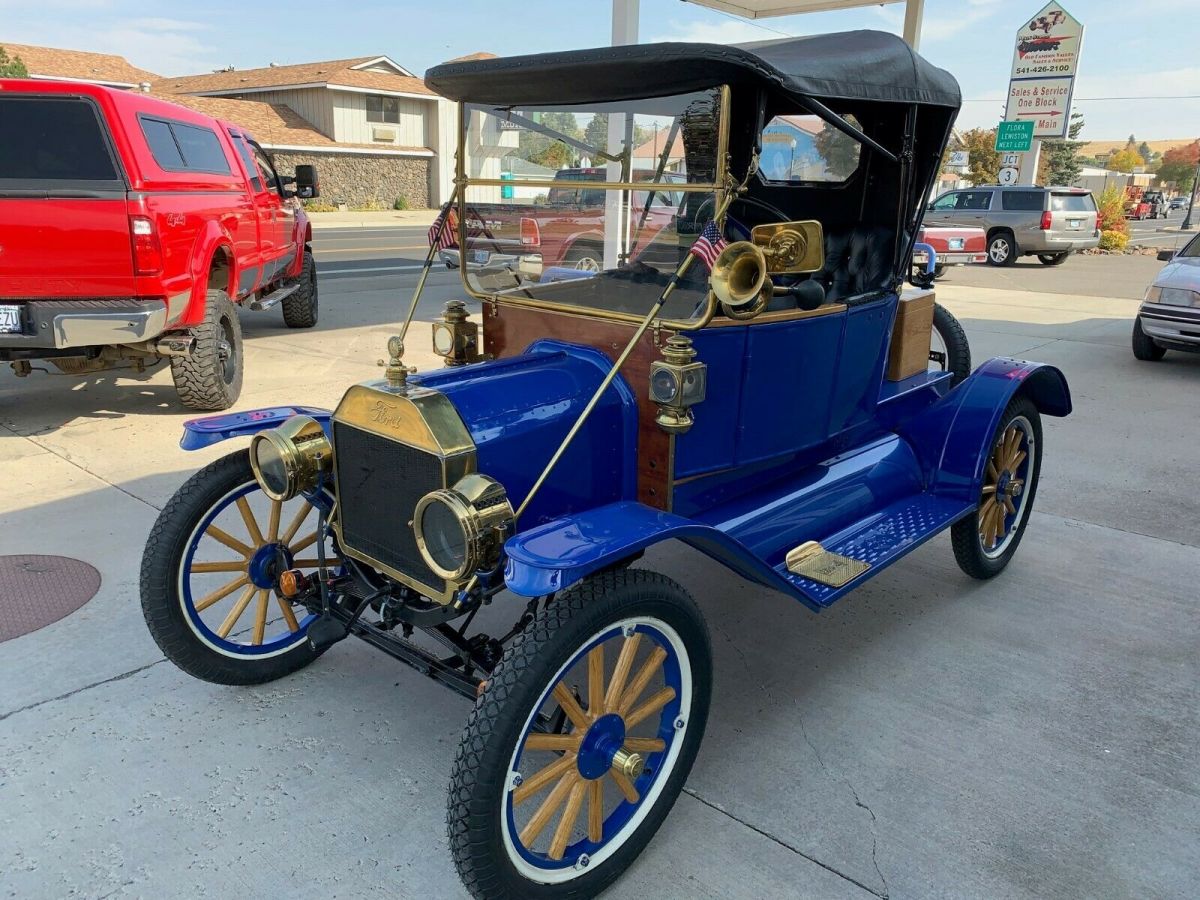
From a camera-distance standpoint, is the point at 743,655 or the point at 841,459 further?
the point at 841,459

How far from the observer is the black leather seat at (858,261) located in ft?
12.2

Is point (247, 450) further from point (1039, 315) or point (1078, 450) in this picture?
point (1039, 315)

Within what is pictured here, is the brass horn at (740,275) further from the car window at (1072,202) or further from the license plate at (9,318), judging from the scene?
the car window at (1072,202)

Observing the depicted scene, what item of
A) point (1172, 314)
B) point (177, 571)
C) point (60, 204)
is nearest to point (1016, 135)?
point (1172, 314)

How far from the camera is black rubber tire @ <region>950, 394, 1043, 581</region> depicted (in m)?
3.89

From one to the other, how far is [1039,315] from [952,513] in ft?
32.2

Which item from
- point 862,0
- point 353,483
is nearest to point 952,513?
point 353,483

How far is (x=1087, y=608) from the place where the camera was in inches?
152

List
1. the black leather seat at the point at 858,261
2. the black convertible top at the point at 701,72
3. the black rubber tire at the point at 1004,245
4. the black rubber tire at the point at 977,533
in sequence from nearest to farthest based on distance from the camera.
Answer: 1. the black convertible top at the point at 701,72
2. the black leather seat at the point at 858,261
3. the black rubber tire at the point at 977,533
4. the black rubber tire at the point at 1004,245

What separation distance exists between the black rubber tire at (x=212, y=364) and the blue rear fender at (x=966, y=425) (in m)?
4.52

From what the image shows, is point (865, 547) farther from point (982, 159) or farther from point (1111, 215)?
point (982, 159)

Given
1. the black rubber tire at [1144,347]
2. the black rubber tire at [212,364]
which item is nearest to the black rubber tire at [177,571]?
the black rubber tire at [212,364]

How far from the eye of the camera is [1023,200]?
19078mm

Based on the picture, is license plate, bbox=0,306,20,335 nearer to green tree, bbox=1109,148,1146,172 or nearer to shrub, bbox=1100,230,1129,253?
shrub, bbox=1100,230,1129,253
